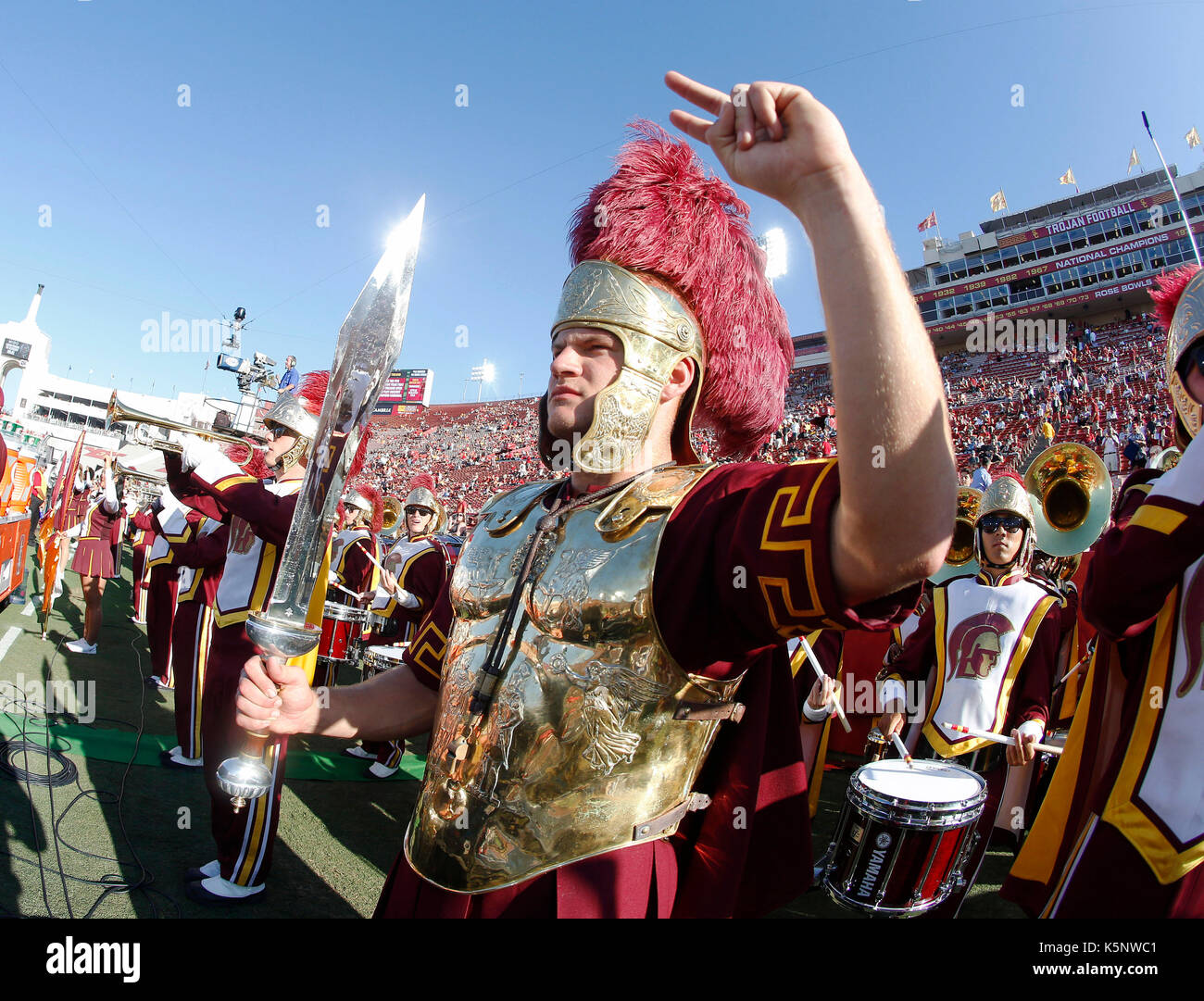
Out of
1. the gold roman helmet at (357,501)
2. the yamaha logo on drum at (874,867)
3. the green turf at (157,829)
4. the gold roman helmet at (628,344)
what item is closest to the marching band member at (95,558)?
the green turf at (157,829)

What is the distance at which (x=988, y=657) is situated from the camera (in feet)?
12.0

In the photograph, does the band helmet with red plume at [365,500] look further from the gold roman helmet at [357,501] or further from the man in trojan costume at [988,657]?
the man in trojan costume at [988,657]

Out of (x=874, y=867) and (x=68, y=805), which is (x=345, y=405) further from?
(x=68, y=805)

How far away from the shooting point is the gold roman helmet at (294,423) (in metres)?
3.95

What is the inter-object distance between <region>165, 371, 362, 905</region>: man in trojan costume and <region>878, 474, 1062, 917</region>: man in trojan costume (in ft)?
10.2

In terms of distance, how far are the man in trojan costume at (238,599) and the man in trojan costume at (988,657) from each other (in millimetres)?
3117

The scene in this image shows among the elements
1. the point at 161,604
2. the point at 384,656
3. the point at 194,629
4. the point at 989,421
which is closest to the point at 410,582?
the point at 384,656

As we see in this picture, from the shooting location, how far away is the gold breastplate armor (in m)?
1.32

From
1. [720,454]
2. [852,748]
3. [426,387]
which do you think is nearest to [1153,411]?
[852,748]

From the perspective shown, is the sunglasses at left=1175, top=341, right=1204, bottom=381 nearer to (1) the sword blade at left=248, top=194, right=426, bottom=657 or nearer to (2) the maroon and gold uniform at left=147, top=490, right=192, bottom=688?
(1) the sword blade at left=248, top=194, right=426, bottom=657

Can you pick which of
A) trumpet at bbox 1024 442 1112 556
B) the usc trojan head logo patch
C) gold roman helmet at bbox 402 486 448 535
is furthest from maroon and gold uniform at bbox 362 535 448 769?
trumpet at bbox 1024 442 1112 556

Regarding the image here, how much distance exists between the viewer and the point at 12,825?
379 cm

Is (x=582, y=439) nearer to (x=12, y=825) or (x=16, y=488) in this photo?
(x=12, y=825)

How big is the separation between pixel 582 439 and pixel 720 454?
0.61m
